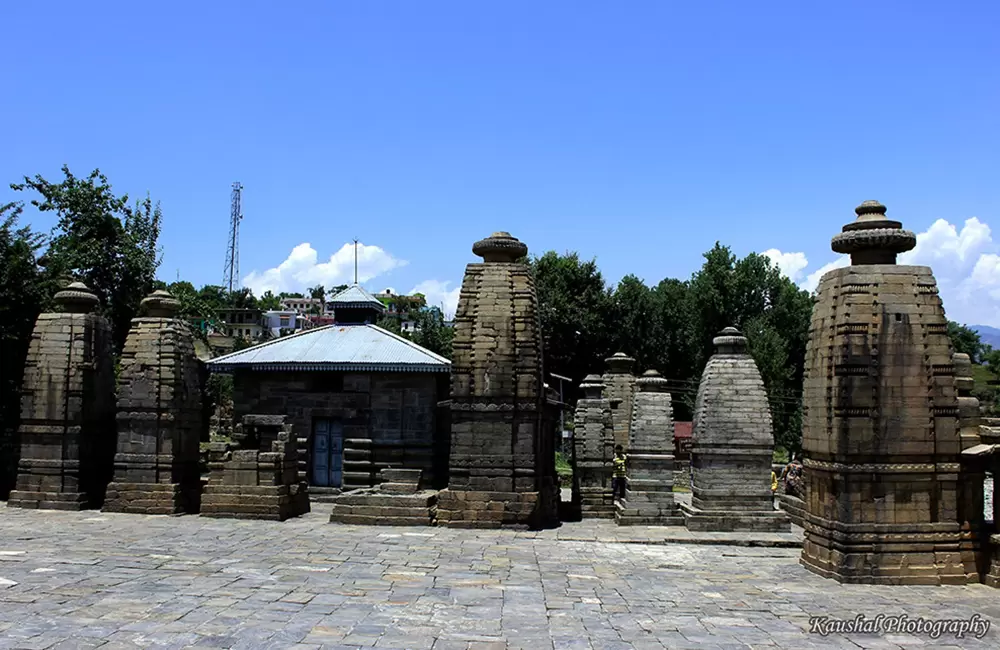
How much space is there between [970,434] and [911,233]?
9.95 ft

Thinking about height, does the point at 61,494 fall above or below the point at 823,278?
below

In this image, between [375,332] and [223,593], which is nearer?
[223,593]

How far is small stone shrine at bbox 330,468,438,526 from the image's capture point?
16.1 metres

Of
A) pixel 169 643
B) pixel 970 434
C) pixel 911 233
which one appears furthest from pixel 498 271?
pixel 169 643

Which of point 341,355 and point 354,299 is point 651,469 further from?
point 354,299

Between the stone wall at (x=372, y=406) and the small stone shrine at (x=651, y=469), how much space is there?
6.02 m

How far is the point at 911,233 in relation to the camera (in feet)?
38.8

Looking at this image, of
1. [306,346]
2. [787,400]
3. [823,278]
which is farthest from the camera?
[787,400]

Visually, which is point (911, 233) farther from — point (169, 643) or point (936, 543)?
point (169, 643)

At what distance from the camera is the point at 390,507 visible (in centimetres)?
1627

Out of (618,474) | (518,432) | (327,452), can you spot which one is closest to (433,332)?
(327,452)

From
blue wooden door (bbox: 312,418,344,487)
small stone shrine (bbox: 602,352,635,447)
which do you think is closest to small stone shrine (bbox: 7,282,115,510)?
blue wooden door (bbox: 312,418,344,487)

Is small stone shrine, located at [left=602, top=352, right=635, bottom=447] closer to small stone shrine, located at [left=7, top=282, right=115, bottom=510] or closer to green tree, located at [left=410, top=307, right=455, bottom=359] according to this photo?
small stone shrine, located at [left=7, top=282, right=115, bottom=510]

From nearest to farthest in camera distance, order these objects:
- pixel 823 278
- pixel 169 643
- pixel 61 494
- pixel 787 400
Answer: pixel 169 643 → pixel 823 278 → pixel 61 494 → pixel 787 400
